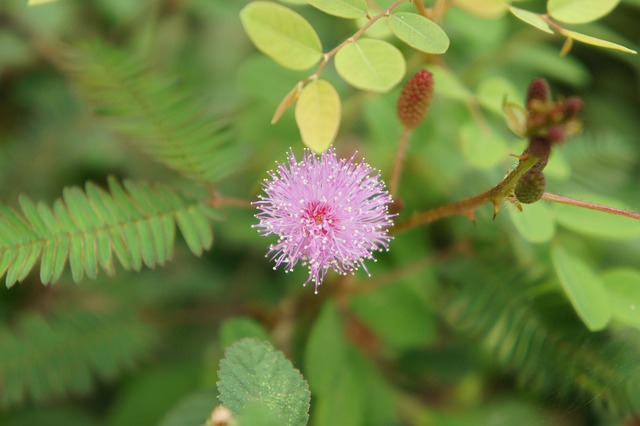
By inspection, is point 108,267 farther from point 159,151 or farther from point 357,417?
point 357,417

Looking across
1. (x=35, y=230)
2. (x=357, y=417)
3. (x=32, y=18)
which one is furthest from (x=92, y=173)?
(x=357, y=417)

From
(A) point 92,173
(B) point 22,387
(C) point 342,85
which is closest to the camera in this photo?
(B) point 22,387

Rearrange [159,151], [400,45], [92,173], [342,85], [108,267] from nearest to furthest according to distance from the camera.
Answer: [108,267] → [159,151] → [400,45] → [342,85] → [92,173]

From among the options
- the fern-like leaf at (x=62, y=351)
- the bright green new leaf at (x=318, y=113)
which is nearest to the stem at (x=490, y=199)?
the bright green new leaf at (x=318, y=113)

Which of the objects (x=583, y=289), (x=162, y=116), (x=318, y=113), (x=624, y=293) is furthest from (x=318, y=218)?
(x=624, y=293)

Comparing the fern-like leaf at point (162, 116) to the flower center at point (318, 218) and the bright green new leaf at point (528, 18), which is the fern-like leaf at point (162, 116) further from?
the bright green new leaf at point (528, 18)

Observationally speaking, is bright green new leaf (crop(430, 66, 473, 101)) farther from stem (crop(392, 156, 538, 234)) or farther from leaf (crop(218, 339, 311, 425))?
leaf (crop(218, 339, 311, 425))

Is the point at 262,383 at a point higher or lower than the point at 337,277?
higher

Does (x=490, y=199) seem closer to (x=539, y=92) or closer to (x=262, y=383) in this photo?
(x=539, y=92)
